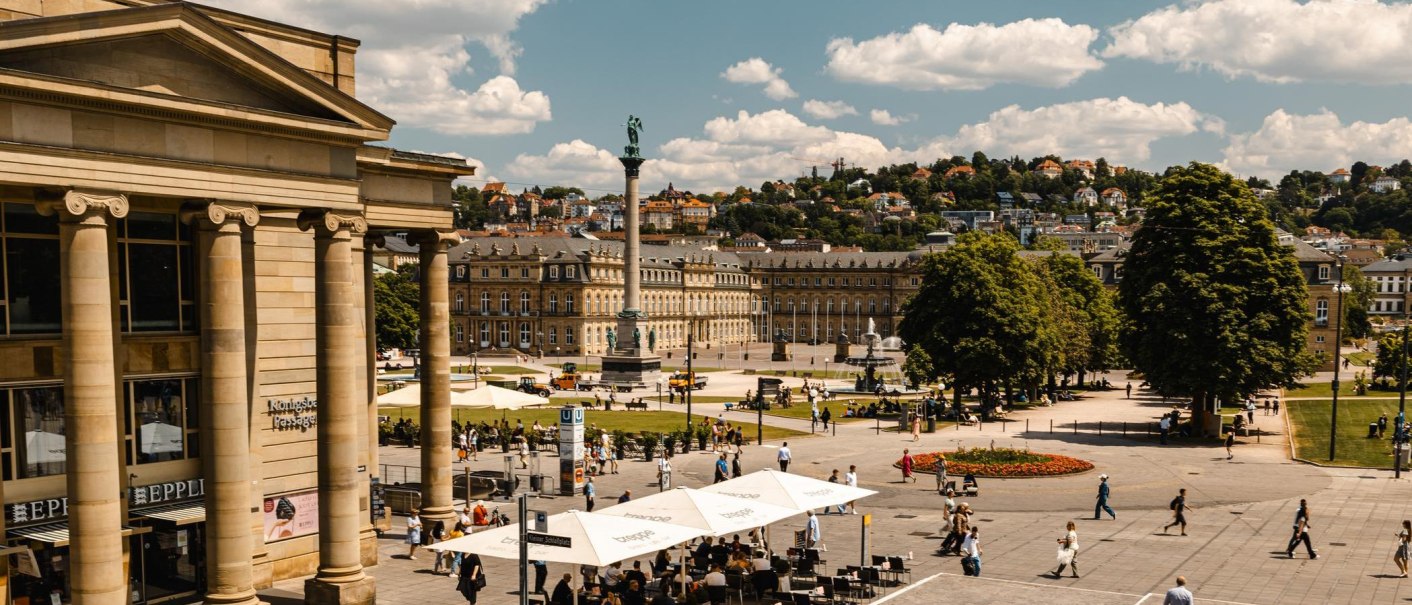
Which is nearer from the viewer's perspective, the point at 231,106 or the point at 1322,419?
the point at 231,106

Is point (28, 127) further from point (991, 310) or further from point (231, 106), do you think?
point (991, 310)

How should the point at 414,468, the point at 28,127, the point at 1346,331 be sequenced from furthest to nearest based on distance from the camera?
the point at 1346,331, the point at 414,468, the point at 28,127

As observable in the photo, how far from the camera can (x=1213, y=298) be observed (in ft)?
191

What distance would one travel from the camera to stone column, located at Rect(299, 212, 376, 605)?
2470 cm

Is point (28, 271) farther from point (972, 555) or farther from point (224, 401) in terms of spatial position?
point (972, 555)

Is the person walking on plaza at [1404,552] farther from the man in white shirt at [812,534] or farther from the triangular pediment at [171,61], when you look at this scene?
the triangular pediment at [171,61]

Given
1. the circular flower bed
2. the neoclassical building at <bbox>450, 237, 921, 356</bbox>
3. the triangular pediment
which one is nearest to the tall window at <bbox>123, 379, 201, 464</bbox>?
the triangular pediment

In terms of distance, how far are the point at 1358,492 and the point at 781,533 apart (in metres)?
23.7

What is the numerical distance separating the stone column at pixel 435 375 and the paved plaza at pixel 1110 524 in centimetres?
199

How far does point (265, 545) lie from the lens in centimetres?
2677

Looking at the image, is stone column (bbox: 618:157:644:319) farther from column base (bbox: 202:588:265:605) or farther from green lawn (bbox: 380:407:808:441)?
column base (bbox: 202:588:265:605)

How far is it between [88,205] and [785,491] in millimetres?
17254

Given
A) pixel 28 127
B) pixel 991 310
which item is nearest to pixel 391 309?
pixel 991 310

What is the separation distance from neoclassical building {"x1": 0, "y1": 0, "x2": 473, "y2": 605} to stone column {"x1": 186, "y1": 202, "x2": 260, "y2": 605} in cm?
4
